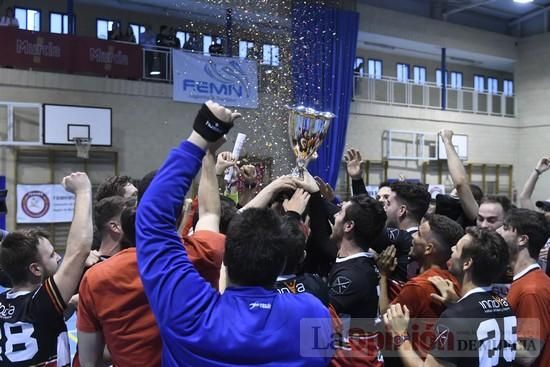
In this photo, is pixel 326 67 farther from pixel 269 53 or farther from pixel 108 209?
pixel 108 209

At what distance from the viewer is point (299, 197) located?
103 inches

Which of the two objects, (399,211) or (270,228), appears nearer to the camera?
(270,228)

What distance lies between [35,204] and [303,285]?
11031 millimetres

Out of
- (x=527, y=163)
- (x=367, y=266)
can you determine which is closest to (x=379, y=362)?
(x=367, y=266)

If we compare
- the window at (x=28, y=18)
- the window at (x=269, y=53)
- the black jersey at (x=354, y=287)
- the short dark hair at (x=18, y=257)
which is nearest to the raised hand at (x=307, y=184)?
the black jersey at (x=354, y=287)

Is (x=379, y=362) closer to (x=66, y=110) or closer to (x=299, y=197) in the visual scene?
(x=299, y=197)

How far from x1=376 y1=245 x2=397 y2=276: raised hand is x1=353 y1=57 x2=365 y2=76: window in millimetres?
13918

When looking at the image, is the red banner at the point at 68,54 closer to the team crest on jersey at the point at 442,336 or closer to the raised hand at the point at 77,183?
A: the raised hand at the point at 77,183

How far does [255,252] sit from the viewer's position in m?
1.56

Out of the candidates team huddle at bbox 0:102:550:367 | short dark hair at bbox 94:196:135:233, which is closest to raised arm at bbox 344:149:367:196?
team huddle at bbox 0:102:550:367

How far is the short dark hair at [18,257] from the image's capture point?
2.33 meters

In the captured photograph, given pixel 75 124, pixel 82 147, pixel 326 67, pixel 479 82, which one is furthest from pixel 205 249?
pixel 479 82

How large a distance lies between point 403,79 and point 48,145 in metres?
12.8

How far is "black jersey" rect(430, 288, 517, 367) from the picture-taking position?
83.9 inches
